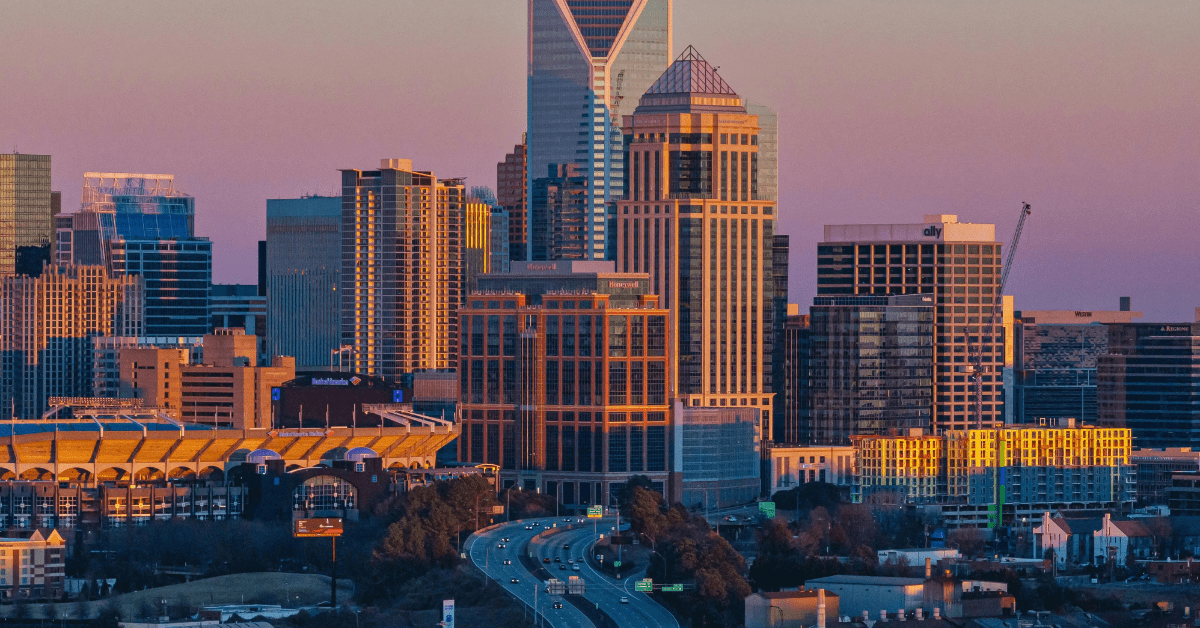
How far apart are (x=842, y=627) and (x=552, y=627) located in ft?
68.7

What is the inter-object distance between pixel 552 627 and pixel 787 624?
55.8 feet

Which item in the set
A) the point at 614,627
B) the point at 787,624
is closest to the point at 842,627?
the point at 787,624

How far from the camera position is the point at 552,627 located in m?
198

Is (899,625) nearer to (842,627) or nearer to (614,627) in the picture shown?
(842,627)

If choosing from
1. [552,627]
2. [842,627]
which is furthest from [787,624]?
[552,627]

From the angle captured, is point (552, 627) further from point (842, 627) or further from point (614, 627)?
point (842, 627)

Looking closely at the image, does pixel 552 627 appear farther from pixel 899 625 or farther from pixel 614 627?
pixel 899 625

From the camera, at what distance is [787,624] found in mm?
199750

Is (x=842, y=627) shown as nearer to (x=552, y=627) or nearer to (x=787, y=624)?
(x=787, y=624)

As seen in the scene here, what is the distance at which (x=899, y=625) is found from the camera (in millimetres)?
198750

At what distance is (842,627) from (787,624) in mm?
3962

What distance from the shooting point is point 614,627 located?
19875 centimetres

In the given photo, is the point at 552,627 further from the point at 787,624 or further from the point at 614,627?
the point at 787,624
